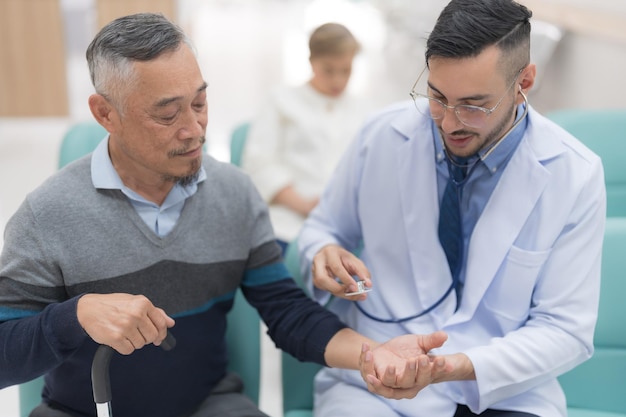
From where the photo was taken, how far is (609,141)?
6.95 ft

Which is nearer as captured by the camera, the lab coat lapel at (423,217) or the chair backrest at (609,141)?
the lab coat lapel at (423,217)

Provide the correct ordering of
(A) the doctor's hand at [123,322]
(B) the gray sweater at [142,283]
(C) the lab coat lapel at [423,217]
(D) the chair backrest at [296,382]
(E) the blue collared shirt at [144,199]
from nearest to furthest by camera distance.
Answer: (A) the doctor's hand at [123,322]
(B) the gray sweater at [142,283]
(E) the blue collared shirt at [144,199]
(C) the lab coat lapel at [423,217]
(D) the chair backrest at [296,382]

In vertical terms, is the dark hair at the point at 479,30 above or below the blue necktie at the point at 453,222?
above

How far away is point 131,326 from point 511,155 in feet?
2.58

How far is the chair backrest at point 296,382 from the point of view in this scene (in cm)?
168

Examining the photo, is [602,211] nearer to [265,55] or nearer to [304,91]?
[304,91]

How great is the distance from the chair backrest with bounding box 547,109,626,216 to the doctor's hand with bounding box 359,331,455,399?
100 cm

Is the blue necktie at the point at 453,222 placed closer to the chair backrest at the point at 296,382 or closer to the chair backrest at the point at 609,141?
the chair backrest at the point at 296,382

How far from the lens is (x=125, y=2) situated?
17.8 feet

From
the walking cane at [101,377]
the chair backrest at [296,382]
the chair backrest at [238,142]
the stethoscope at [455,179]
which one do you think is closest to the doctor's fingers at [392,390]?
the stethoscope at [455,179]

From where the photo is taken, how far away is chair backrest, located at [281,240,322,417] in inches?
66.2

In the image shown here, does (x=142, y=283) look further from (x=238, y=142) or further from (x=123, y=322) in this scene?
(x=238, y=142)

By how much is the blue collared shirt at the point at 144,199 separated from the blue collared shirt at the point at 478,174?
49 centimetres

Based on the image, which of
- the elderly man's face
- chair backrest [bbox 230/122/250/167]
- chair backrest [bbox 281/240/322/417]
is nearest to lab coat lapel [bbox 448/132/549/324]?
chair backrest [bbox 281/240/322/417]
